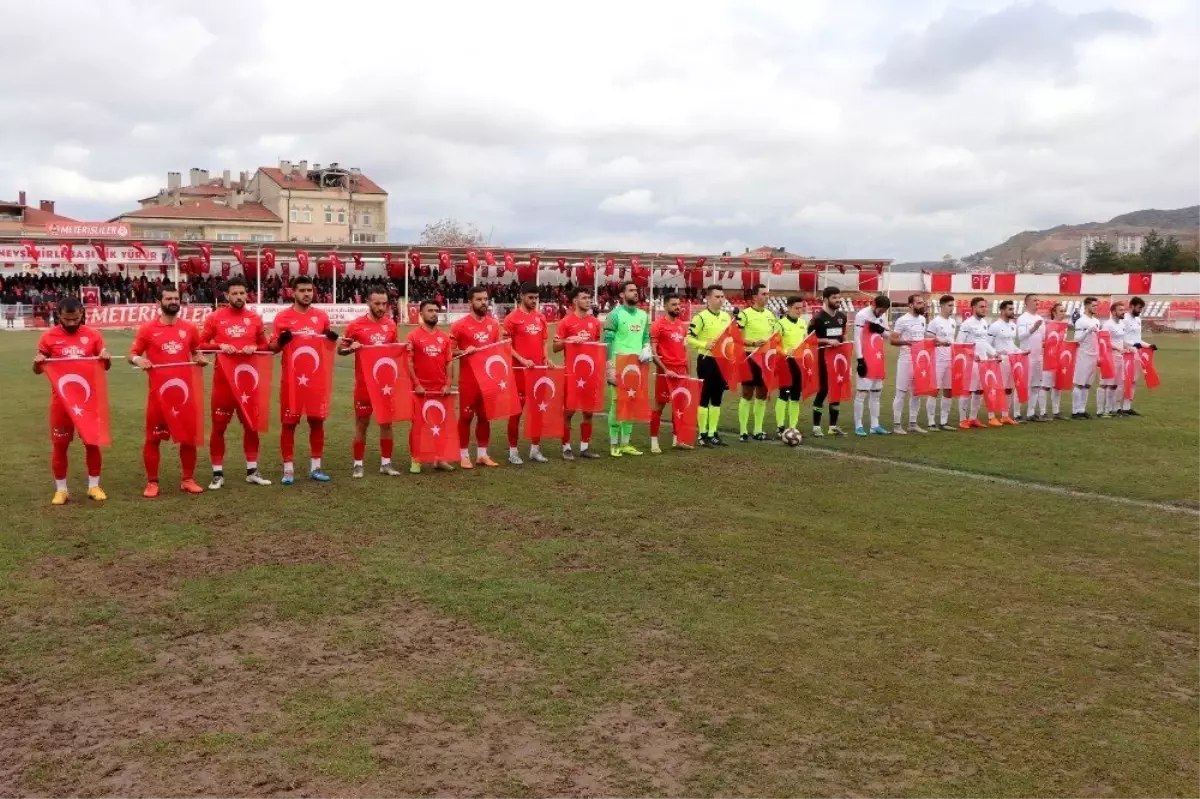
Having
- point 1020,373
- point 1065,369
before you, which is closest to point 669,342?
point 1020,373

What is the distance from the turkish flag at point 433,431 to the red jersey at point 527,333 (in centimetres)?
115

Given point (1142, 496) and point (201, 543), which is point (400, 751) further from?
point (1142, 496)

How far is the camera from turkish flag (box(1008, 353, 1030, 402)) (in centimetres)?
1575

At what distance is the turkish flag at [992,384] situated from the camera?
15227mm

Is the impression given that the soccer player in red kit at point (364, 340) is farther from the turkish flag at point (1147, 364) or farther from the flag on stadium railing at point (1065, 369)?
the turkish flag at point (1147, 364)

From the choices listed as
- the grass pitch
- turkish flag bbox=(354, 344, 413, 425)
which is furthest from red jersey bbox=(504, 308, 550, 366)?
the grass pitch

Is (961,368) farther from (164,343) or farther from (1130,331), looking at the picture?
(164,343)

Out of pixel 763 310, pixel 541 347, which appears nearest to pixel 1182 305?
pixel 763 310

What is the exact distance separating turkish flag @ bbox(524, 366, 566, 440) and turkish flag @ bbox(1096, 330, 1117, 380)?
10283 mm

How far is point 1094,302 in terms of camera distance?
1706 cm

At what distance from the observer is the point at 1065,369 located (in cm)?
1661

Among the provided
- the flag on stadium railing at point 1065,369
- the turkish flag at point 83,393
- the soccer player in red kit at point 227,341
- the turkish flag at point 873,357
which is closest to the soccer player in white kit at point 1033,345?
the flag on stadium railing at point 1065,369

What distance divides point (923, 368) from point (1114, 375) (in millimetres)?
4639

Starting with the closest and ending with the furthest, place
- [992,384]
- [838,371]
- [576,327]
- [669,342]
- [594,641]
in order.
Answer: [594,641]
[576,327]
[669,342]
[838,371]
[992,384]
